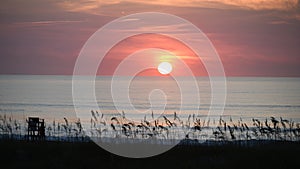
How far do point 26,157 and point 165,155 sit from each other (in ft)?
18.3

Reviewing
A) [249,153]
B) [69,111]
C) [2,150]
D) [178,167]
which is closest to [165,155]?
[178,167]

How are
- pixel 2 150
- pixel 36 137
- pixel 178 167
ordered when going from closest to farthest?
pixel 178 167 → pixel 2 150 → pixel 36 137

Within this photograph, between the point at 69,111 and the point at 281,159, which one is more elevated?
the point at 69,111

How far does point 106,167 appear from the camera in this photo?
687 inches

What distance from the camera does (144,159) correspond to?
18.4 meters

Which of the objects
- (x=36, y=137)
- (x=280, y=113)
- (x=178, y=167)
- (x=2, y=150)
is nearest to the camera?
(x=178, y=167)

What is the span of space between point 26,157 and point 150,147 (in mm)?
5505

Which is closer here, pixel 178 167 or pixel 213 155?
pixel 178 167

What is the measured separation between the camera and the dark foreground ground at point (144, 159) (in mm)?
17594

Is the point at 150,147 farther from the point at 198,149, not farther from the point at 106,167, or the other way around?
the point at 106,167

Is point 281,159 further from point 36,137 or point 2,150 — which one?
point 36,137

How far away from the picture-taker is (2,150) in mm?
18875

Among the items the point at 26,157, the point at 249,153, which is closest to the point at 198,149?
the point at 249,153

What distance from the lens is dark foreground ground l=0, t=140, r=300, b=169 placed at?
17594mm
